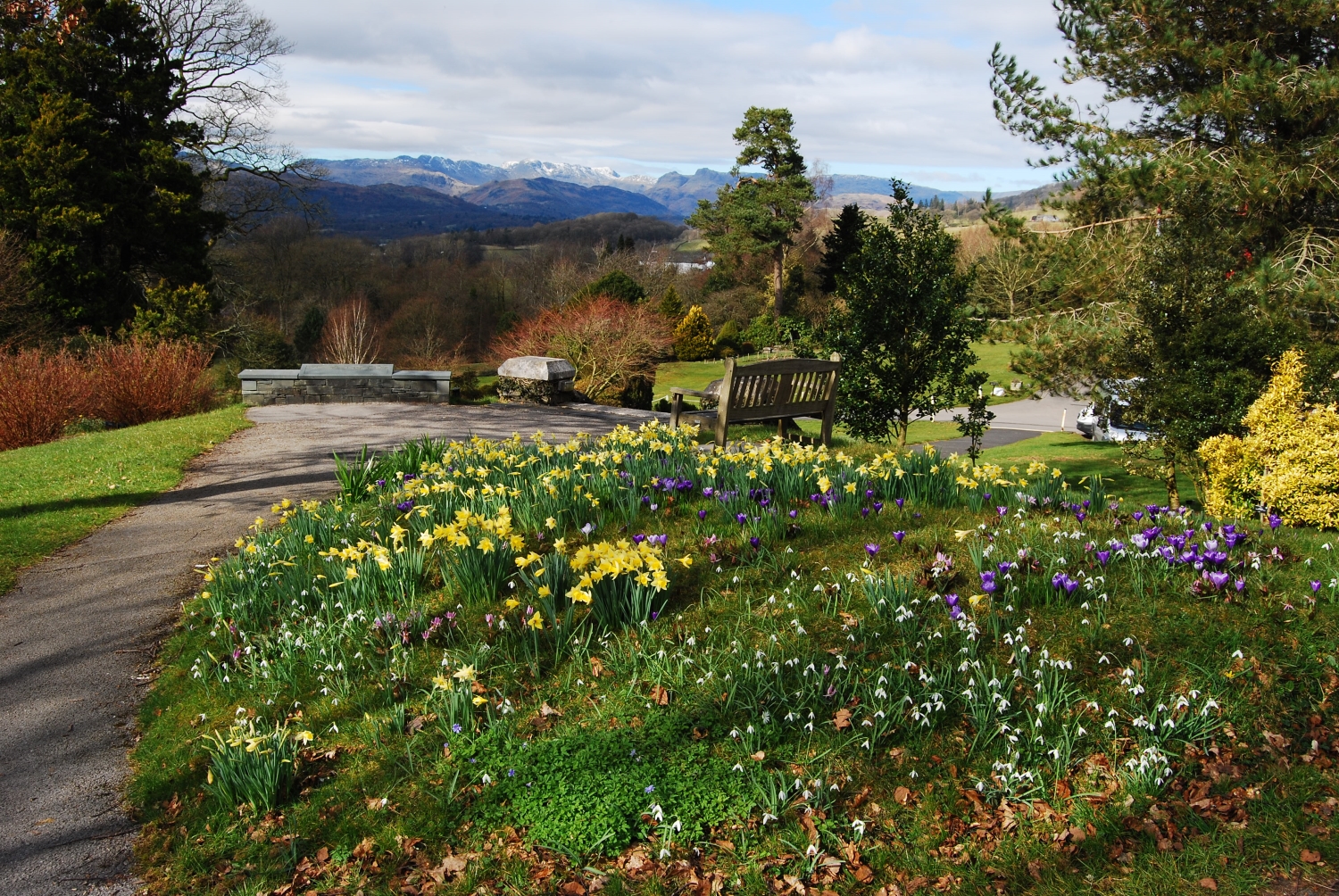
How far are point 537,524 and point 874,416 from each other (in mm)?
7238

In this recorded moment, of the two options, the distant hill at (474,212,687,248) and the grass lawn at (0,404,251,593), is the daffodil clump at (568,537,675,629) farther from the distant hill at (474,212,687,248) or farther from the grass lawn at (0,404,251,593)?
the distant hill at (474,212,687,248)

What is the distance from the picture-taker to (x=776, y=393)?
364 inches

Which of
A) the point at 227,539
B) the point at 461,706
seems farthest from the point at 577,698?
the point at 227,539

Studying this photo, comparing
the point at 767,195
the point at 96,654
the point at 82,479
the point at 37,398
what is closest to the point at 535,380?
the point at 37,398

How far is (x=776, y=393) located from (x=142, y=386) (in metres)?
9.43

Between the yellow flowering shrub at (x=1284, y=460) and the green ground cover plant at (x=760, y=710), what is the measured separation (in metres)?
1.79

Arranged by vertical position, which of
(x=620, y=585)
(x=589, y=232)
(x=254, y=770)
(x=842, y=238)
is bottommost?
(x=254, y=770)

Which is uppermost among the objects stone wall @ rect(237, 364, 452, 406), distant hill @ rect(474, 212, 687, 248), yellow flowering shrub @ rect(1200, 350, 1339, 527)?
distant hill @ rect(474, 212, 687, 248)

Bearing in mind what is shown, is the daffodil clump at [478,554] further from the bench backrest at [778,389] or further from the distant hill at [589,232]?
the distant hill at [589,232]

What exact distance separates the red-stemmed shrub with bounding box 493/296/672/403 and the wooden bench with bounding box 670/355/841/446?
32.1 feet

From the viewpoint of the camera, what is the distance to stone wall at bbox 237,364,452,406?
13.7 m

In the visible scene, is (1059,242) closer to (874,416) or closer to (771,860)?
(874,416)

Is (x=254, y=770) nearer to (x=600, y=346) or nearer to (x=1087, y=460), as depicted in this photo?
(x=1087, y=460)

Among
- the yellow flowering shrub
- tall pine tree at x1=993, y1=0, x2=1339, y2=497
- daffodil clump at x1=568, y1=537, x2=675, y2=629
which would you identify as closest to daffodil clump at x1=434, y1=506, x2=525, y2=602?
daffodil clump at x1=568, y1=537, x2=675, y2=629
